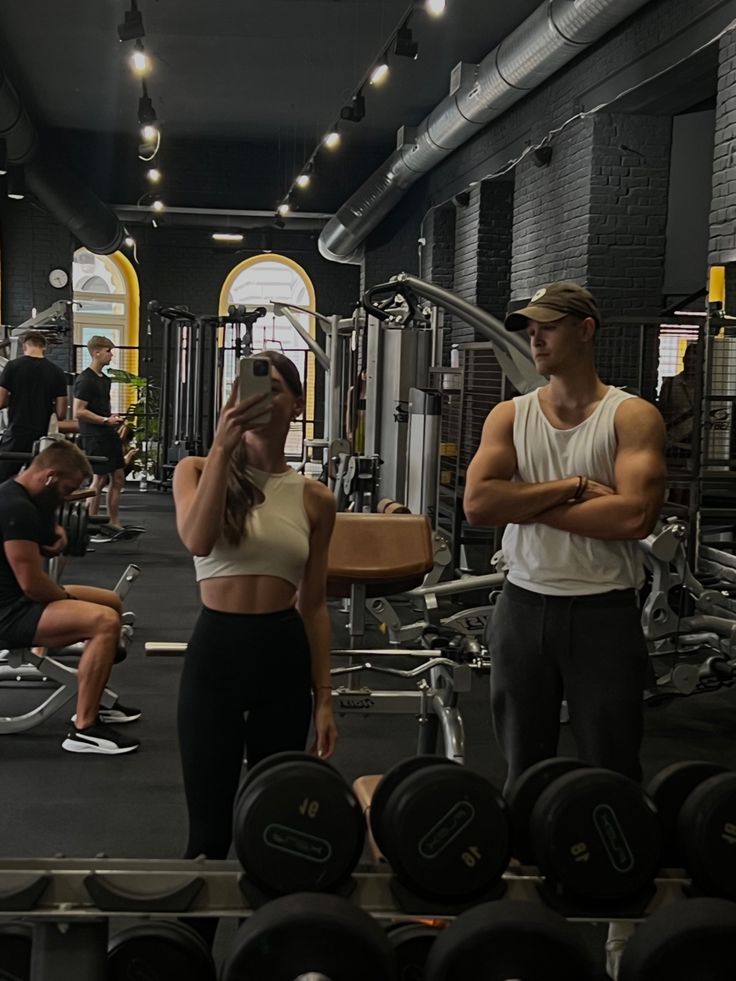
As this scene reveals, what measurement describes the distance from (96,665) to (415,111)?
9432 mm

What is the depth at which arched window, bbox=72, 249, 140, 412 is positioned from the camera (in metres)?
15.9

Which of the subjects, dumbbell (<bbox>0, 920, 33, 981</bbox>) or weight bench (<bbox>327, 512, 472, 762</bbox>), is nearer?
dumbbell (<bbox>0, 920, 33, 981</bbox>)

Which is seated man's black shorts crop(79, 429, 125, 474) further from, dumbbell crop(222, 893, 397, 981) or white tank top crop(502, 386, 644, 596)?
dumbbell crop(222, 893, 397, 981)

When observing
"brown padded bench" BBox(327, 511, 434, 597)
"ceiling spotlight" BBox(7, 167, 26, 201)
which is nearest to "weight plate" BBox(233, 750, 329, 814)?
"brown padded bench" BBox(327, 511, 434, 597)

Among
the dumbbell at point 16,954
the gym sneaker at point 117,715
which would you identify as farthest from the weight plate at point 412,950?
the gym sneaker at point 117,715

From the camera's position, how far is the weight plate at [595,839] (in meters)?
1.70

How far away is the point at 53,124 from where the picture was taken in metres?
13.9

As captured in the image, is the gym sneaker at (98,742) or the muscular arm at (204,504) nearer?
the muscular arm at (204,504)

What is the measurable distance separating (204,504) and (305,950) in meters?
0.74

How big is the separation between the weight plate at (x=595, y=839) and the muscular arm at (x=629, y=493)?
51 centimetres

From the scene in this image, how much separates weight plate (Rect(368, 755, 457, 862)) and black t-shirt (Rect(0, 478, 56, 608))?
7.79 feet

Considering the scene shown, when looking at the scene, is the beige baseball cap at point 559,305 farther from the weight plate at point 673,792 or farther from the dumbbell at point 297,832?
the dumbbell at point 297,832

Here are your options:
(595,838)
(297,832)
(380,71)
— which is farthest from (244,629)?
(380,71)

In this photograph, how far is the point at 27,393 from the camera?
709 cm
